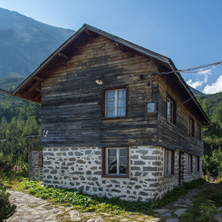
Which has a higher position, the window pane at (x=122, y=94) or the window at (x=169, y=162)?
the window pane at (x=122, y=94)

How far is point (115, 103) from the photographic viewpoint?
11422 mm

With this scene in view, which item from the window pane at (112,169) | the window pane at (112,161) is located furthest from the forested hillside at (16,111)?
the window pane at (112,169)

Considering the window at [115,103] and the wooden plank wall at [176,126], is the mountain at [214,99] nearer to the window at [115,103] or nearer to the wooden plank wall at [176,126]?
the wooden plank wall at [176,126]

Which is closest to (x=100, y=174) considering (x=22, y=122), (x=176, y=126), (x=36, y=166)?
(x=176, y=126)

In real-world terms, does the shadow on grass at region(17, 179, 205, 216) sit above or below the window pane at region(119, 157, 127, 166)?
below

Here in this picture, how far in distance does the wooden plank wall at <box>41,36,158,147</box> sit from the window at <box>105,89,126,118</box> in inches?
11.1

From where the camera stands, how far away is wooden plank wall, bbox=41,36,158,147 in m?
10.8

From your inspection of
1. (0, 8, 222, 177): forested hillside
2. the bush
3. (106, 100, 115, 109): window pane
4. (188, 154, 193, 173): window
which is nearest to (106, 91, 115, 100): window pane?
(106, 100, 115, 109): window pane

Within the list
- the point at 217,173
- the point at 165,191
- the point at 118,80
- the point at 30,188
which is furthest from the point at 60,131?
the point at 217,173

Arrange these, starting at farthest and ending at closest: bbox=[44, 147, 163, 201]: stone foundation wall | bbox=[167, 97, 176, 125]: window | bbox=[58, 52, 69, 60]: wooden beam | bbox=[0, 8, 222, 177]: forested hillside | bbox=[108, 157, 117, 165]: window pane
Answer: bbox=[0, 8, 222, 177]: forested hillside
bbox=[167, 97, 176, 125]: window
bbox=[58, 52, 69, 60]: wooden beam
bbox=[108, 157, 117, 165]: window pane
bbox=[44, 147, 163, 201]: stone foundation wall

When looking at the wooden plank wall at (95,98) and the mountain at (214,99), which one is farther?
the mountain at (214,99)

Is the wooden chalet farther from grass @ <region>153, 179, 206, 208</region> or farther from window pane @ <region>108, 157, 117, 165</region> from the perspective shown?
grass @ <region>153, 179, 206, 208</region>

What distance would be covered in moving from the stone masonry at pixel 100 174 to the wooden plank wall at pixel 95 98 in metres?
0.41

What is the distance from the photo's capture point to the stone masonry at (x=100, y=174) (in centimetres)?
1024
